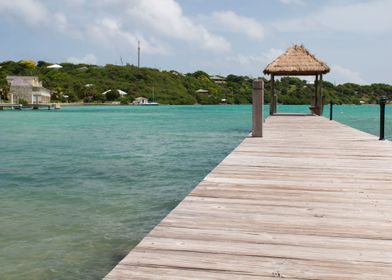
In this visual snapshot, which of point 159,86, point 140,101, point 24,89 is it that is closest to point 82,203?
point 24,89

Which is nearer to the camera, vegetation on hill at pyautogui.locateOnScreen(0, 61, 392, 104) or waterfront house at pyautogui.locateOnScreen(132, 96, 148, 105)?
vegetation on hill at pyautogui.locateOnScreen(0, 61, 392, 104)

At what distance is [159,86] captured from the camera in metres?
140

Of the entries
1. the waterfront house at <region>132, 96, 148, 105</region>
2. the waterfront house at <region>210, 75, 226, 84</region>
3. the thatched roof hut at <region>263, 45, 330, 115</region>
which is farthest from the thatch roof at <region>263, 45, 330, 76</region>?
the waterfront house at <region>210, 75, 226, 84</region>

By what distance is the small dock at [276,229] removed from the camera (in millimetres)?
2309

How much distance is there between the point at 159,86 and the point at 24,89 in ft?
185

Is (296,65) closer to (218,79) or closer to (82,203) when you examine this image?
(82,203)

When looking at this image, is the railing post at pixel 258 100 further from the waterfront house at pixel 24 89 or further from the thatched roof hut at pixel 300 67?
the waterfront house at pixel 24 89

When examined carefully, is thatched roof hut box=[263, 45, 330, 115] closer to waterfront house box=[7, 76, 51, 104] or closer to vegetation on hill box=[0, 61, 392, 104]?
waterfront house box=[7, 76, 51, 104]

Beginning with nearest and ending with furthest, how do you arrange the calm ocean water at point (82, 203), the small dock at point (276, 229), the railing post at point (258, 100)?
the small dock at point (276, 229) → the calm ocean water at point (82, 203) → the railing post at point (258, 100)

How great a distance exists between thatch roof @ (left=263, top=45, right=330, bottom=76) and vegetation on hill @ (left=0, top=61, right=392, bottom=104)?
80077 mm

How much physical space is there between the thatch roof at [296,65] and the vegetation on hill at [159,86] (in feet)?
263

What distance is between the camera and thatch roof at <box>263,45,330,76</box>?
839 inches

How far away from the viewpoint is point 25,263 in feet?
14.9

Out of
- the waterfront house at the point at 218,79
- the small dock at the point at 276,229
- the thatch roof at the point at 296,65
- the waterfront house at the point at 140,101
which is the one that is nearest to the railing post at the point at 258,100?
the small dock at the point at 276,229
